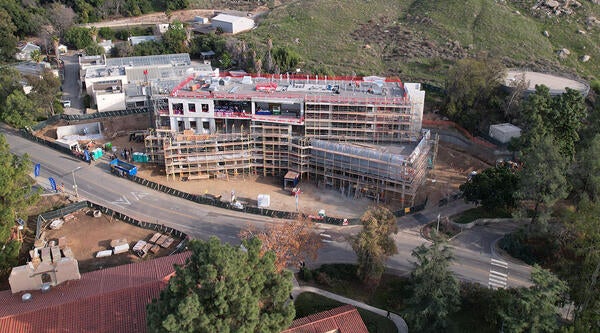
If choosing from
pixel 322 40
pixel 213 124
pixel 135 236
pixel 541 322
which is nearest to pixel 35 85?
pixel 213 124

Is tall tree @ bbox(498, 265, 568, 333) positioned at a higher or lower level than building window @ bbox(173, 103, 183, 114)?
lower

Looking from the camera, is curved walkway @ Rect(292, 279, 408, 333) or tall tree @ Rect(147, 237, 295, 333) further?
curved walkway @ Rect(292, 279, 408, 333)

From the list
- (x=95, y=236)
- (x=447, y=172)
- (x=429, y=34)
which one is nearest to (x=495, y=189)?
(x=447, y=172)

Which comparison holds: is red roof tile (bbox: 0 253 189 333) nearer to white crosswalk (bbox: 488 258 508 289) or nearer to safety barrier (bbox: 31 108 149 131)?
white crosswalk (bbox: 488 258 508 289)

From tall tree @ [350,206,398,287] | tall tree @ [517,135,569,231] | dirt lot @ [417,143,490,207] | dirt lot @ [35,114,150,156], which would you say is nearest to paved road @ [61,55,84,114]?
dirt lot @ [35,114,150,156]

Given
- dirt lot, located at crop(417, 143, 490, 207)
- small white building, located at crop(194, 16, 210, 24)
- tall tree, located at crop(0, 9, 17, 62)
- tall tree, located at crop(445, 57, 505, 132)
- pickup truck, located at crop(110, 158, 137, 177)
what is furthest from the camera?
small white building, located at crop(194, 16, 210, 24)

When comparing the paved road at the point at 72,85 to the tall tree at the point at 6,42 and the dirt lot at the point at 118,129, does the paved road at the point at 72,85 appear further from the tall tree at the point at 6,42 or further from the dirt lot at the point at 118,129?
the tall tree at the point at 6,42

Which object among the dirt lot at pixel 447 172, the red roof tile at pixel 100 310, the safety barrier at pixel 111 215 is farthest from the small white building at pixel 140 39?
the red roof tile at pixel 100 310
